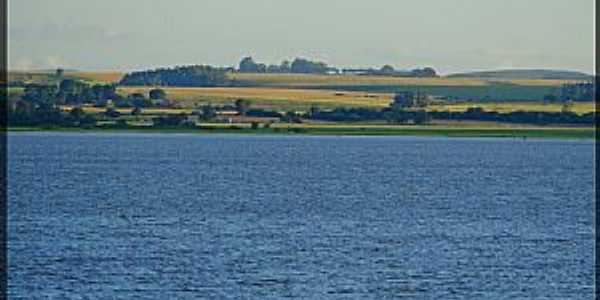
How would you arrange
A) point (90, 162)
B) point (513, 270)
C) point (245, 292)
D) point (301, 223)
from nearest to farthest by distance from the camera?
point (245, 292), point (513, 270), point (301, 223), point (90, 162)

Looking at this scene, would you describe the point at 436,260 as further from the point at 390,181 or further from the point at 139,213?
the point at 390,181

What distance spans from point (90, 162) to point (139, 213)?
63.7 m

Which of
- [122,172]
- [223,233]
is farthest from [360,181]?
[223,233]

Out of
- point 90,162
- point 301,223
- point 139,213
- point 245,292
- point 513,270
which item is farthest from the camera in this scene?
point 90,162

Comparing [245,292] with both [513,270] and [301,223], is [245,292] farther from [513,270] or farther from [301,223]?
[301,223]

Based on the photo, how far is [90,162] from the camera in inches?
5413

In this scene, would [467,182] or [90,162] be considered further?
[90,162]

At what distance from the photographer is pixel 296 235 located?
64.1m

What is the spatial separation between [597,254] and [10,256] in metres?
22.1

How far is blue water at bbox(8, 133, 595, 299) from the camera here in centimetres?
4969

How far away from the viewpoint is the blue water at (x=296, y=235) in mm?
49688

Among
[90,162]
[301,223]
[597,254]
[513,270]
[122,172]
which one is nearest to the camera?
[513,270]

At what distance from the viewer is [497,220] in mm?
74062

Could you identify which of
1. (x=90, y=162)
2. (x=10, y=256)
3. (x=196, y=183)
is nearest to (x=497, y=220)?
(x=10, y=256)
